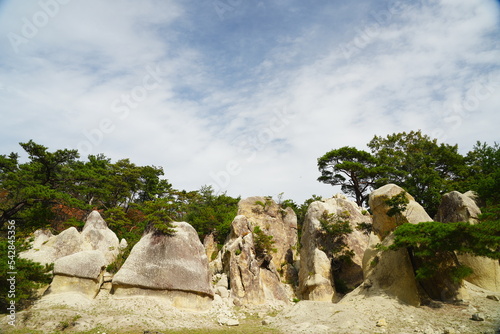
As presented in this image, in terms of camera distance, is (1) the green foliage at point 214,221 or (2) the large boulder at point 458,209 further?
(1) the green foliage at point 214,221

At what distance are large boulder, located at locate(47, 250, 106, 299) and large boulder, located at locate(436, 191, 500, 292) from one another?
24.0 meters

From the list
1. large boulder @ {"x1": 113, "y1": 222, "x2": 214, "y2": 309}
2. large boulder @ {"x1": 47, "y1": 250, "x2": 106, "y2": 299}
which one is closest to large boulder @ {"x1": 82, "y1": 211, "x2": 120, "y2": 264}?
large boulder @ {"x1": 47, "y1": 250, "x2": 106, "y2": 299}

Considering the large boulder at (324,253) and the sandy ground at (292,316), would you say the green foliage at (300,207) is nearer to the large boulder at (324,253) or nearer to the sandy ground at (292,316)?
the large boulder at (324,253)

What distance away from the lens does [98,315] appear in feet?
52.0

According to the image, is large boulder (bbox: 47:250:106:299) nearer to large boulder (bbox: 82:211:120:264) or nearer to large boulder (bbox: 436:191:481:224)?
large boulder (bbox: 82:211:120:264)

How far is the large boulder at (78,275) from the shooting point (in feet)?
57.9

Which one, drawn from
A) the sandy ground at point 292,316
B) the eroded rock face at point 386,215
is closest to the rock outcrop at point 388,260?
the eroded rock face at point 386,215

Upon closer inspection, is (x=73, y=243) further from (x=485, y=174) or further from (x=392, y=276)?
(x=485, y=174)

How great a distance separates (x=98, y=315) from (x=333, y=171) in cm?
2823

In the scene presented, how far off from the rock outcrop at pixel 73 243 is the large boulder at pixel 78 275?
244cm

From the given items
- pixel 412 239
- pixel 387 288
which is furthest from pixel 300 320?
pixel 412 239

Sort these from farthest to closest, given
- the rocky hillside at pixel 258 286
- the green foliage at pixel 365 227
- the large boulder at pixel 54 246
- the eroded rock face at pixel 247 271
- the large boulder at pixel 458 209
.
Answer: the green foliage at pixel 365 227 → the eroded rock face at pixel 247 271 → the large boulder at pixel 54 246 → the large boulder at pixel 458 209 → the rocky hillside at pixel 258 286

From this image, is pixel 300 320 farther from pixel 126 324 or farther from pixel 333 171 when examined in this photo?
pixel 333 171

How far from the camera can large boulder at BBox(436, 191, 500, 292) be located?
56.9 ft
